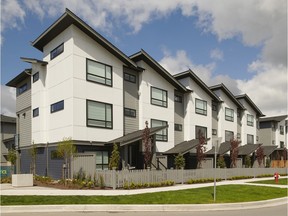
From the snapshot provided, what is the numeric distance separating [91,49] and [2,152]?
22.4 m

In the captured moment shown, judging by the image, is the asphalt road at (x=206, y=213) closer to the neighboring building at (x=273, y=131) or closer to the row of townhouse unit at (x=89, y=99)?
the row of townhouse unit at (x=89, y=99)

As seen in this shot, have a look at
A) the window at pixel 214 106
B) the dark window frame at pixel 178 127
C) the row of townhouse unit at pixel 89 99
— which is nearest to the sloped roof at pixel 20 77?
the row of townhouse unit at pixel 89 99

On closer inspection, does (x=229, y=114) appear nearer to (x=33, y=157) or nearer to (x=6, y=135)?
(x=33, y=157)

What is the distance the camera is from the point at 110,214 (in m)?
10.9

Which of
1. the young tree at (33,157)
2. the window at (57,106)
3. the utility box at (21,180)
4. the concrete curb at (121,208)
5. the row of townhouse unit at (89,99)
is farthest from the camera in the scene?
the young tree at (33,157)

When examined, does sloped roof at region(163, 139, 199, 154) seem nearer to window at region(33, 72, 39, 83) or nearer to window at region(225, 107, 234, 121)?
window at region(225, 107, 234, 121)

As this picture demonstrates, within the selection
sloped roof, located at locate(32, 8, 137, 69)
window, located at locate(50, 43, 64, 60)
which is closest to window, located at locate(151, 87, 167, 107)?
sloped roof, located at locate(32, 8, 137, 69)

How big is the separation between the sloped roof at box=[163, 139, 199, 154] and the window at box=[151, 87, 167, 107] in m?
4.21

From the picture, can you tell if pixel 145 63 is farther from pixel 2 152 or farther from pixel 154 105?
pixel 2 152

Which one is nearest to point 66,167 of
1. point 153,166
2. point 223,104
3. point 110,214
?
point 153,166

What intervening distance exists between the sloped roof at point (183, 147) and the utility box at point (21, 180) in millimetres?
13358

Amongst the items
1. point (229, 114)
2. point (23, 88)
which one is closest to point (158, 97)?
point (23, 88)

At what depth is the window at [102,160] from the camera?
23.2 m

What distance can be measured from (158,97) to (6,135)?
22.4 m
